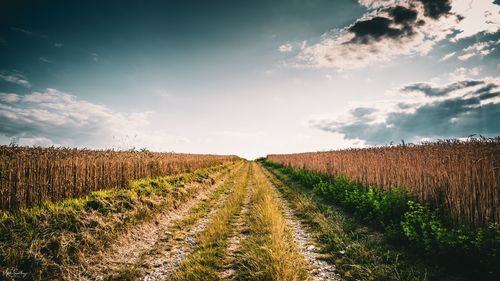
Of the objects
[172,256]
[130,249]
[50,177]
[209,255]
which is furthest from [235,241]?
[50,177]

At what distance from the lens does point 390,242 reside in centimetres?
641

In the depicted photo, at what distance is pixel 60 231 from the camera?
611cm

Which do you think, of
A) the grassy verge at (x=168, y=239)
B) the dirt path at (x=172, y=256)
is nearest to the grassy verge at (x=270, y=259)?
the dirt path at (x=172, y=256)

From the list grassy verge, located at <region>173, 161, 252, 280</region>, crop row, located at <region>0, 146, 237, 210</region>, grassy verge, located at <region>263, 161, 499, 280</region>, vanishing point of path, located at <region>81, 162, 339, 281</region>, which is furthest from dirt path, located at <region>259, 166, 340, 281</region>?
crop row, located at <region>0, 146, 237, 210</region>

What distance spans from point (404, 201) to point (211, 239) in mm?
6022

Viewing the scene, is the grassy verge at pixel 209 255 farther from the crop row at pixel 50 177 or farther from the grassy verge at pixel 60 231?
the crop row at pixel 50 177

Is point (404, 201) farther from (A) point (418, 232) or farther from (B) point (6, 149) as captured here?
(B) point (6, 149)

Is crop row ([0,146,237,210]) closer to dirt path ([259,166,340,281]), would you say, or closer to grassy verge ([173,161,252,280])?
grassy verge ([173,161,252,280])

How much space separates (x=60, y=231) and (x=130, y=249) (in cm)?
173

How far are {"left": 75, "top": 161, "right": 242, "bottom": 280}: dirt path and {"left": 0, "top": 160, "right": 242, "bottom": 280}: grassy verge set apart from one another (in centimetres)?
29

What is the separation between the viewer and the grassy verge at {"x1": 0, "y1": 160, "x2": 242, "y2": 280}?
5.08m

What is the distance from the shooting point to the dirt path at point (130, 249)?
5344 mm

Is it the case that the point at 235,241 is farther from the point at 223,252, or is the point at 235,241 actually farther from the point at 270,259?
the point at 270,259

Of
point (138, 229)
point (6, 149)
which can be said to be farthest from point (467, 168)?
point (6, 149)
